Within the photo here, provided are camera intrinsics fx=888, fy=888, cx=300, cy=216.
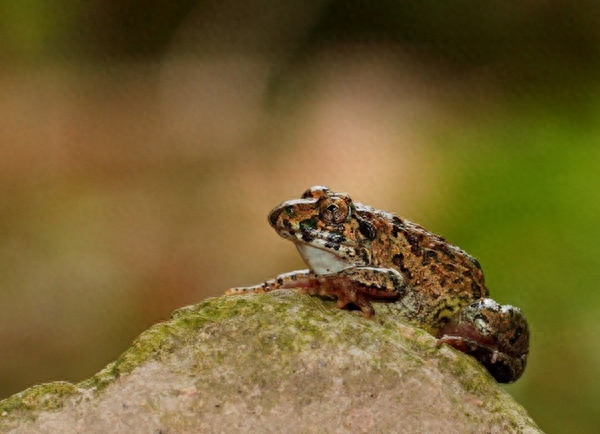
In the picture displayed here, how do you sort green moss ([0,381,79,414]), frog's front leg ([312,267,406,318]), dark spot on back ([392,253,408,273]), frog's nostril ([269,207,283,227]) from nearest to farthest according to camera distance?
green moss ([0,381,79,414])
frog's front leg ([312,267,406,318])
frog's nostril ([269,207,283,227])
dark spot on back ([392,253,408,273])

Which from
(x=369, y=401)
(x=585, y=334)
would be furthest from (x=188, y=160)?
(x=369, y=401)

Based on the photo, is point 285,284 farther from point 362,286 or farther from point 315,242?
point 362,286

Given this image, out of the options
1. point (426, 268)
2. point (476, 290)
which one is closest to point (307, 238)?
point (426, 268)

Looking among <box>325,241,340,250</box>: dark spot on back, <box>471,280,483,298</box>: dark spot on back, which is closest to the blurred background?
<box>471,280,483,298</box>: dark spot on back

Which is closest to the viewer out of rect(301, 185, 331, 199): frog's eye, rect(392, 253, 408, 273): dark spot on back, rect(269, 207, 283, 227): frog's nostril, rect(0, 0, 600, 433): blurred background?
rect(269, 207, 283, 227): frog's nostril

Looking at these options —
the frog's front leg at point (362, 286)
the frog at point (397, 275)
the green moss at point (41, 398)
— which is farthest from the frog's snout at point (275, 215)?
the green moss at point (41, 398)

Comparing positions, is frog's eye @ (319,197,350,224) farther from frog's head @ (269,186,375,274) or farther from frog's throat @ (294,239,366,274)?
frog's throat @ (294,239,366,274)

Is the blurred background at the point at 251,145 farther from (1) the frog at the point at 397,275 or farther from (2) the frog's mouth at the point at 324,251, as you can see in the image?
(2) the frog's mouth at the point at 324,251

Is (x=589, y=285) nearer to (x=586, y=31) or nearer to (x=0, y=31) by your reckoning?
(x=586, y=31)
